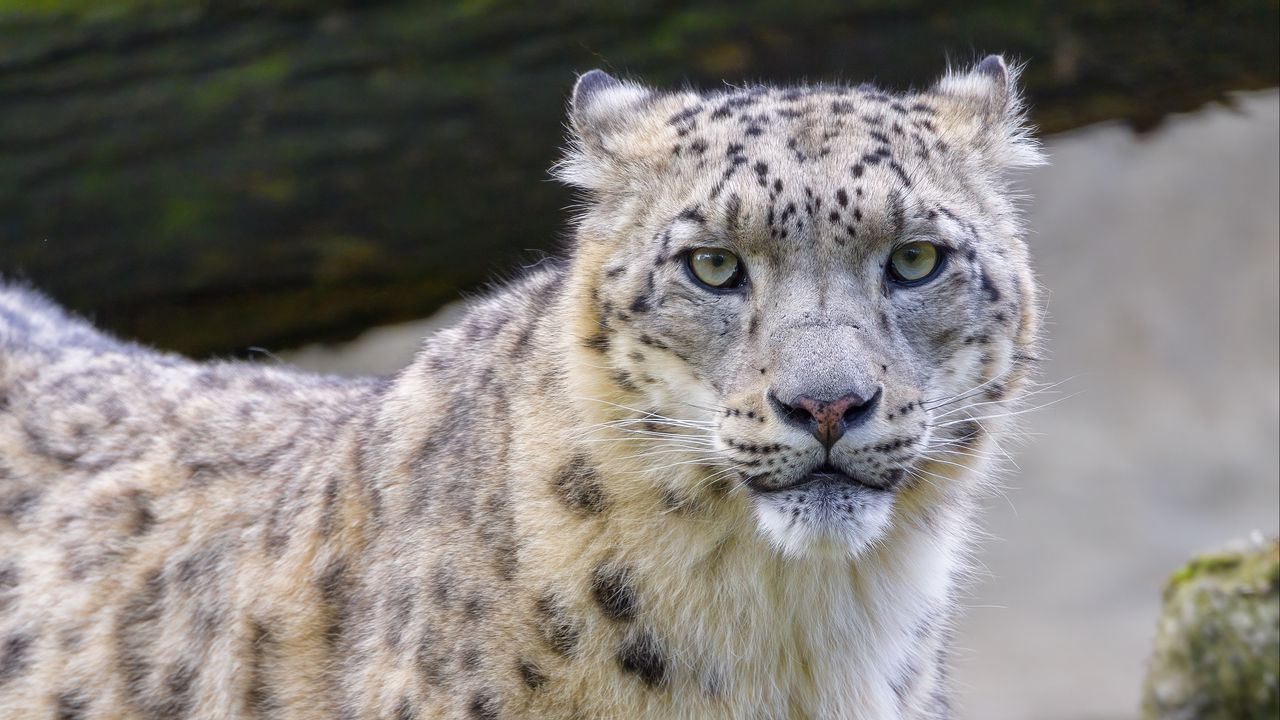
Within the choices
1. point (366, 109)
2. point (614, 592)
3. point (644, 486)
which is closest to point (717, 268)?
point (644, 486)

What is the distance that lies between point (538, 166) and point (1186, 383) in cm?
800

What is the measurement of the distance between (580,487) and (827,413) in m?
0.83

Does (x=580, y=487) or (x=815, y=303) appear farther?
(x=580, y=487)

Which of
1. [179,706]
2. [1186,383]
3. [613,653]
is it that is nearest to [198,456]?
[179,706]

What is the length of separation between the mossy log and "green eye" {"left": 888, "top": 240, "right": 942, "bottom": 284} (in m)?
3.45

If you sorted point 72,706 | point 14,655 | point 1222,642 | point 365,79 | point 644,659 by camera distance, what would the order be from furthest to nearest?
point 365,79 → point 14,655 → point 72,706 → point 1222,642 → point 644,659

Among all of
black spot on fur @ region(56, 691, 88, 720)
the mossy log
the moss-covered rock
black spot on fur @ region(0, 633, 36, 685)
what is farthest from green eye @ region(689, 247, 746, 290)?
the mossy log

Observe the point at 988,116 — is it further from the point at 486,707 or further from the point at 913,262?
the point at 486,707

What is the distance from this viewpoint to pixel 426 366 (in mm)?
4500

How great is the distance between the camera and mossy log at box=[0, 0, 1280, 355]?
6898 millimetres

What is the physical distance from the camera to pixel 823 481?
3525mm

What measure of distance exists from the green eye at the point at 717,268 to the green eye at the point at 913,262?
382 mm

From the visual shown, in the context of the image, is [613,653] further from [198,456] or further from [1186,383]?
[1186,383]

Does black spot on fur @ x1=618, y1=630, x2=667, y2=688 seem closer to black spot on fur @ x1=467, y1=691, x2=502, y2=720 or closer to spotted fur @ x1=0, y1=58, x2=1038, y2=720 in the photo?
spotted fur @ x1=0, y1=58, x2=1038, y2=720
